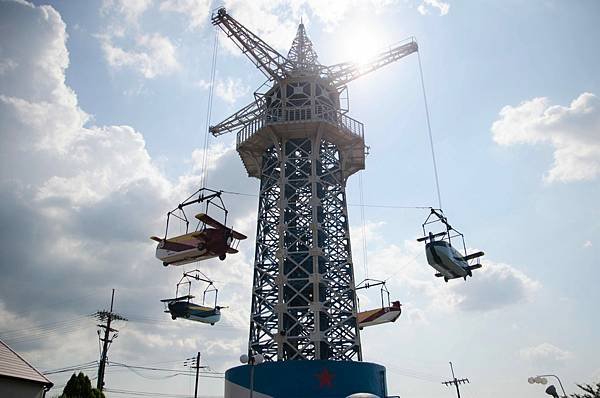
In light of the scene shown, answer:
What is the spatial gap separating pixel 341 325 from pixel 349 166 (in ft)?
53.9

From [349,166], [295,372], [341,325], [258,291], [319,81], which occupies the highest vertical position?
[319,81]

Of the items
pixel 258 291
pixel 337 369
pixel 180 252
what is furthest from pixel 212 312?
pixel 337 369

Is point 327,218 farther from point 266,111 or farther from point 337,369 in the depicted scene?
point 337,369

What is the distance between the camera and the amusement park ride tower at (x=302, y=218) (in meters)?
40.1

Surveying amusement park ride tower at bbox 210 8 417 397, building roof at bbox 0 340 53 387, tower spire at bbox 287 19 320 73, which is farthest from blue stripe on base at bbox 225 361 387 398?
tower spire at bbox 287 19 320 73

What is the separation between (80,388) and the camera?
41.1 metres

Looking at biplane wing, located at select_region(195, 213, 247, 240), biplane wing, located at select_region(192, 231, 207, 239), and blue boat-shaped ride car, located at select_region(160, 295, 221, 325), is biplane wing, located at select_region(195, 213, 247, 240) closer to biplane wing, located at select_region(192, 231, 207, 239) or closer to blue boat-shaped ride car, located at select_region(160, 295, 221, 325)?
biplane wing, located at select_region(192, 231, 207, 239)

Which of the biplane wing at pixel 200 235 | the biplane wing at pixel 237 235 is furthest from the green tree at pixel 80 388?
the biplane wing at pixel 237 235

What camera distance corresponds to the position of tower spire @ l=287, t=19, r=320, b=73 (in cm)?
5144

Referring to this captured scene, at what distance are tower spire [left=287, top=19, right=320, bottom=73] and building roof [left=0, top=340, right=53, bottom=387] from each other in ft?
109

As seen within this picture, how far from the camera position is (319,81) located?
50812 mm

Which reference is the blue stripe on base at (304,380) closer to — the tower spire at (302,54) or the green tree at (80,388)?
the green tree at (80,388)

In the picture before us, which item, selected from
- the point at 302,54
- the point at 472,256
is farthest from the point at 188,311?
the point at 302,54

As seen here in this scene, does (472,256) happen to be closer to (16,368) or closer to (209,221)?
(209,221)
